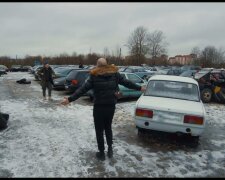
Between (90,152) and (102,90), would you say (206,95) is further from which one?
(102,90)

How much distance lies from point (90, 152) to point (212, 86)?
953cm

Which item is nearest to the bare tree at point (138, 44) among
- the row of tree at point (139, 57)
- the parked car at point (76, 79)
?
the row of tree at point (139, 57)

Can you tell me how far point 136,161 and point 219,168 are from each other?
1.59m

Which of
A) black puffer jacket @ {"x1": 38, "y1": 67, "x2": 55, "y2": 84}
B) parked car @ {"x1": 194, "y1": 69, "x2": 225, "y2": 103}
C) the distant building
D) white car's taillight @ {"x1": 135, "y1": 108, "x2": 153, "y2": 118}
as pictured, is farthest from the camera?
the distant building

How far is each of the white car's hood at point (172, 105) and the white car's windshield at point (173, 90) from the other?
323 millimetres

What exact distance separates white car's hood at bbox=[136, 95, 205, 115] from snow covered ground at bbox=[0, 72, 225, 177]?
918 mm

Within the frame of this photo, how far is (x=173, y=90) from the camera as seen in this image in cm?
740

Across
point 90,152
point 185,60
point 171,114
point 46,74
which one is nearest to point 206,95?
point 46,74

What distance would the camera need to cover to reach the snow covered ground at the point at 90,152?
192 inches

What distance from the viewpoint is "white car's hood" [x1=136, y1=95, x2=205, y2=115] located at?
611 centimetres

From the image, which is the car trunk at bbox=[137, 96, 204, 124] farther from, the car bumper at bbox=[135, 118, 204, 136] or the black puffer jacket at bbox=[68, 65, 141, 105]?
the black puffer jacket at bbox=[68, 65, 141, 105]

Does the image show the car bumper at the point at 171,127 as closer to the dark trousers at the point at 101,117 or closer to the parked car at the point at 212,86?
the dark trousers at the point at 101,117

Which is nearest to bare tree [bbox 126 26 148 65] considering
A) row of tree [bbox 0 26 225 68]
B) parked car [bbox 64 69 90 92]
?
row of tree [bbox 0 26 225 68]

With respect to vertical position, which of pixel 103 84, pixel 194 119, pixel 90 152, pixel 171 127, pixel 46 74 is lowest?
pixel 90 152
